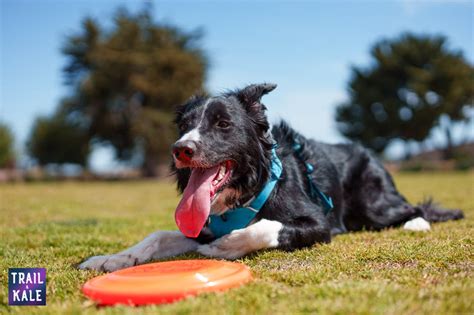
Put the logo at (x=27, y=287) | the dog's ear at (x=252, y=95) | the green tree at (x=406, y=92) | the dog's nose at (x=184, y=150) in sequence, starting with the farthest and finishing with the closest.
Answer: the green tree at (x=406, y=92) → the dog's ear at (x=252, y=95) → the dog's nose at (x=184, y=150) → the logo at (x=27, y=287)

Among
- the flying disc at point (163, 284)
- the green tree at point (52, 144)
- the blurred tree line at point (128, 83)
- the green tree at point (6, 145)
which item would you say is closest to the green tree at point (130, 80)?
the blurred tree line at point (128, 83)

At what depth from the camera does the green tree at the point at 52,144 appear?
49.8 metres

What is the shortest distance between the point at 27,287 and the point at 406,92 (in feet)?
167

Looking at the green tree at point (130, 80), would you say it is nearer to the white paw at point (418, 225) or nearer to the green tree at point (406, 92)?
the green tree at point (406, 92)

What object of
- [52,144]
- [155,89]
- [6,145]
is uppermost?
[155,89]

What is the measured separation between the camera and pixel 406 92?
50344 millimetres

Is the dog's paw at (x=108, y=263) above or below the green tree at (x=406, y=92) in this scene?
below

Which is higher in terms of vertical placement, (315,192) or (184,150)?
(184,150)

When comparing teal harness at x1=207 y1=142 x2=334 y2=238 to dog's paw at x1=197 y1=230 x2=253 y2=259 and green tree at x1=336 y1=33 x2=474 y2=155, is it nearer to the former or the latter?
dog's paw at x1=197 y1=230 x2=253 y2=259

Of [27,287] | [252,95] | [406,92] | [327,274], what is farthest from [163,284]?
[406,92]

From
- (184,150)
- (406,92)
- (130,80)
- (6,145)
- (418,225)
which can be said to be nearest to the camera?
(184,150)

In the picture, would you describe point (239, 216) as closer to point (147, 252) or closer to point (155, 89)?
point (147, 252)

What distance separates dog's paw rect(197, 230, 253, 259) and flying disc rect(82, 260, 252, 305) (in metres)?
1.08

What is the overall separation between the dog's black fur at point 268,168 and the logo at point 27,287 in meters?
1.61
